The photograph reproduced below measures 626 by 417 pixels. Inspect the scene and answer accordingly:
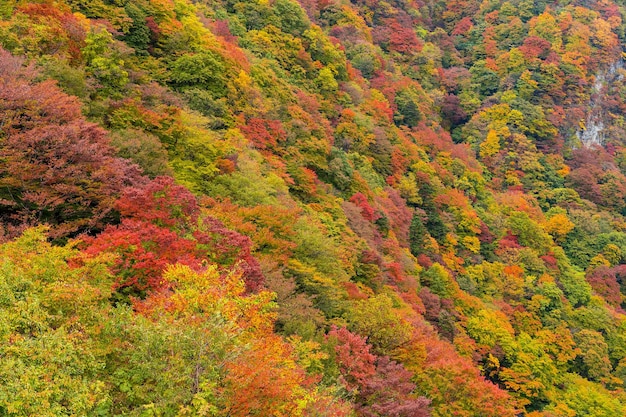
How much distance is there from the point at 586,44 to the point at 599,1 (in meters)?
17.0

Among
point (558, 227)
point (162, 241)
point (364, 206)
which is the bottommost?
point (364, 206)

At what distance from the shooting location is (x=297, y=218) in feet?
74.2

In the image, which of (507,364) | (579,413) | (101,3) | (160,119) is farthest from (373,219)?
(101,3)

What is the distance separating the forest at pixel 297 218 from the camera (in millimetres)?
9125

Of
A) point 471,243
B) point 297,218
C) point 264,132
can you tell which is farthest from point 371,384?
point 471,243

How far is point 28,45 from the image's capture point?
18656 mm

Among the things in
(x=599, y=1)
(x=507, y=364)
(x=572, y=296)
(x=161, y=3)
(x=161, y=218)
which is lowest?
(x=507, y=364)

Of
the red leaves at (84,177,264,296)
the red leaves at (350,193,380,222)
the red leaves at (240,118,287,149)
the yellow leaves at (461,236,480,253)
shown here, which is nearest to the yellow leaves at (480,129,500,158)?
the yellow leaves at (461,236,480,253)

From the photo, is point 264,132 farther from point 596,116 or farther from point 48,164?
point 596,116

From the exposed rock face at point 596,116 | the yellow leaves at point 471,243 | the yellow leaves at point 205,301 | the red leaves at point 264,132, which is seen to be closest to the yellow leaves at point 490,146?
the exposed rock face at point 596,116

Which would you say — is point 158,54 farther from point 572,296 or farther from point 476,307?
point 572,296

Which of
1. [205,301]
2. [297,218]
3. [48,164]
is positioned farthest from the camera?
[297,218]

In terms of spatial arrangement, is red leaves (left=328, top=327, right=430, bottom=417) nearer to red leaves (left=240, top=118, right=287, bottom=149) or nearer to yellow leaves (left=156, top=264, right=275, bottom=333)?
yellow leaves (left=156, top=264, right=275, bottom=333)

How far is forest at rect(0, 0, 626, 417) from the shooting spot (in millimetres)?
9125
